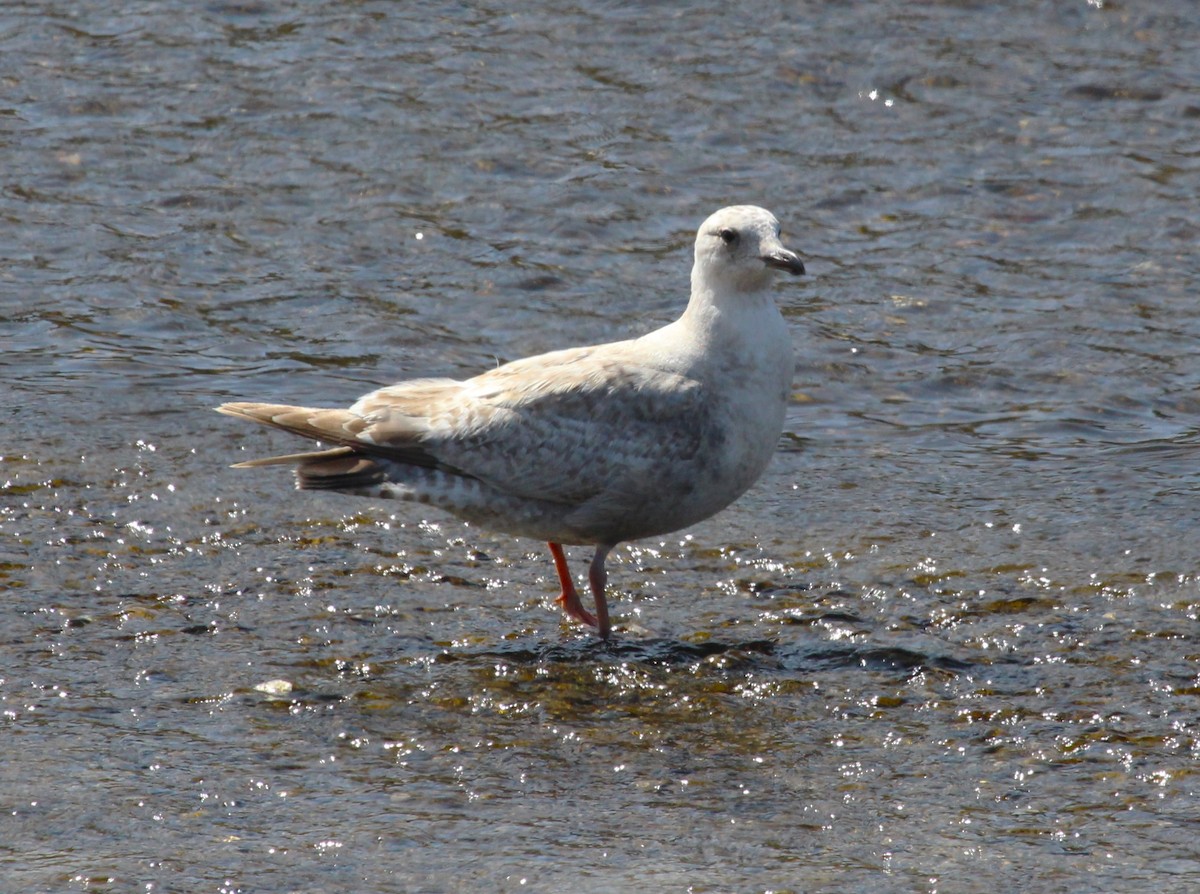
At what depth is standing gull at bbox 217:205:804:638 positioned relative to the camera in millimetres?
6949

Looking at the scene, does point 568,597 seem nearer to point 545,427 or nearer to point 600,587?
point 600,587

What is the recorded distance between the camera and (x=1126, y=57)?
42.8ft

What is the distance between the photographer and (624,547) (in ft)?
25.9

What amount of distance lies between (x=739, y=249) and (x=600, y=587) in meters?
1.47

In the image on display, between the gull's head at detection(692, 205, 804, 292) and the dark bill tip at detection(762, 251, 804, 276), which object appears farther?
the gull's head at detection(692, 205, 804, 292)

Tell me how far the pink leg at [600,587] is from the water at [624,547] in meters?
0.12

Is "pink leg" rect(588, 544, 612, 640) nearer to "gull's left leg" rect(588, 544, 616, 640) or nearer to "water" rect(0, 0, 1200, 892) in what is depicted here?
"gull's left leg" rect(588, 544, 616, 640)

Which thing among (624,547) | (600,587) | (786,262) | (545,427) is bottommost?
(624,547)

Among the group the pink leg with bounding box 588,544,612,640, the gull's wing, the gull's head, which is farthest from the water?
the gull's head

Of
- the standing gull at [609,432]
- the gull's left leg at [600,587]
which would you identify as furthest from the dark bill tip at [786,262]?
the gull's left leg at [600,587]

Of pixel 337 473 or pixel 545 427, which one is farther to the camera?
pixel 337 473

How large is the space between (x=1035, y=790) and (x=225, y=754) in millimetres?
2640

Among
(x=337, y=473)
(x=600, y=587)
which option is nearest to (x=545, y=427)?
(x=600, y=587)

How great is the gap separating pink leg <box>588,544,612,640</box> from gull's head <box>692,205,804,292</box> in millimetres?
1177
